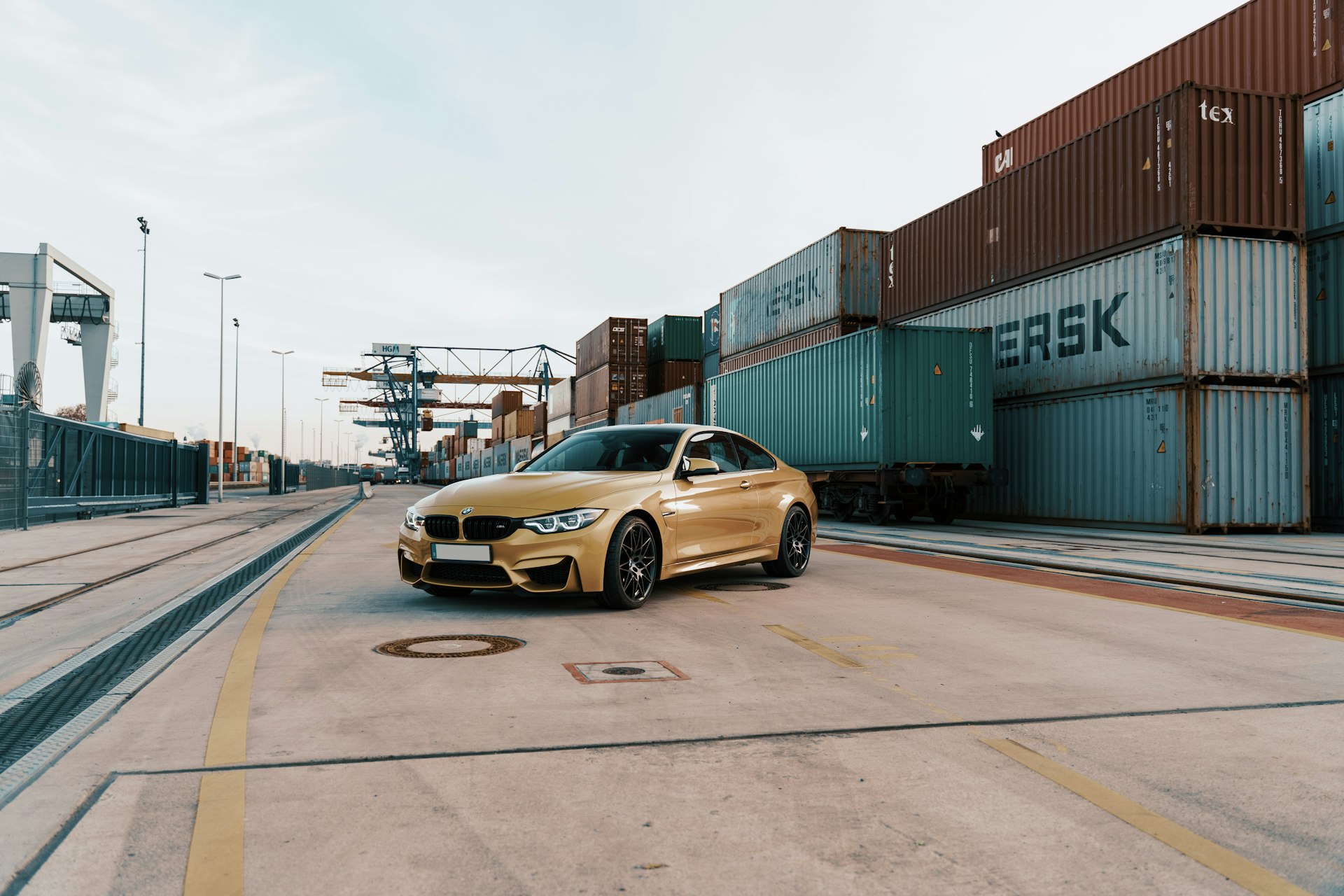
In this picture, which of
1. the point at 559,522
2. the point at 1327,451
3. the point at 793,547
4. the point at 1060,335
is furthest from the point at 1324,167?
the point at 559,522

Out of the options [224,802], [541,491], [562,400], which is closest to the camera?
[224,802]

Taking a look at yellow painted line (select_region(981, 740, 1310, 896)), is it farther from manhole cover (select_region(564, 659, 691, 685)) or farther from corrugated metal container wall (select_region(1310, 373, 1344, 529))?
corrugated metal container wall (select_region(1310, 373, 1344, 529))

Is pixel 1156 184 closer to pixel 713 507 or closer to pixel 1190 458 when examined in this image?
pixel 1190 458

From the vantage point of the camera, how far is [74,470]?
2067 centimetres

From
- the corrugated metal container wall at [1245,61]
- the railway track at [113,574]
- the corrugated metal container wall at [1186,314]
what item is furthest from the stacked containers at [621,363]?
the corrugated metal container wall at [1186,314]

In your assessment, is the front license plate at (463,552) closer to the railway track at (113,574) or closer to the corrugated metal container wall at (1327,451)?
the railway track at (113,574)

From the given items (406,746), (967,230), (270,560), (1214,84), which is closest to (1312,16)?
(1214,84)


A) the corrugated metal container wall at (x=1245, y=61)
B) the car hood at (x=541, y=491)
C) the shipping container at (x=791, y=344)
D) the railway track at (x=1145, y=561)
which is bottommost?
the railway track at (x=1145, y=561)

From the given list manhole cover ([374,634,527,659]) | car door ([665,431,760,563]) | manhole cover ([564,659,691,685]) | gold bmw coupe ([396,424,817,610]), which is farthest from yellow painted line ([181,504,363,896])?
car door ([665,431,760,563])

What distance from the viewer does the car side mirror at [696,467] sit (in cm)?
768

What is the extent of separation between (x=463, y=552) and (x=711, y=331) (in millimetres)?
27966

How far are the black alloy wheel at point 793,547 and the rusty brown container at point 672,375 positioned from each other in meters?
30.8

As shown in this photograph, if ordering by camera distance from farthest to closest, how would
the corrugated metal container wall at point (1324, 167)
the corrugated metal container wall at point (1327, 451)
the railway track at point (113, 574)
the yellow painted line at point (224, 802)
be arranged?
the corrugated metal container wall at point (1327, 451)
the corrugated metal container wall at point (1324, 167)
the railway track at point (113, 574)
the yellow painted line at point (224, 802)

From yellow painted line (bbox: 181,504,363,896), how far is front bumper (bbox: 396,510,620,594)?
5.83 ft
